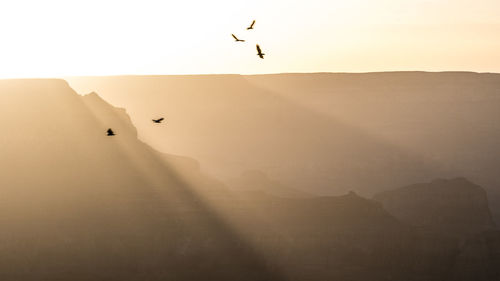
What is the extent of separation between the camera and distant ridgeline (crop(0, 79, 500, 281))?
20656 millimetres

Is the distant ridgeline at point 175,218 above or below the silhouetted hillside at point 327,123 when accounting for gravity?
below

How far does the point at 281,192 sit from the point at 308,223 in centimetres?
214

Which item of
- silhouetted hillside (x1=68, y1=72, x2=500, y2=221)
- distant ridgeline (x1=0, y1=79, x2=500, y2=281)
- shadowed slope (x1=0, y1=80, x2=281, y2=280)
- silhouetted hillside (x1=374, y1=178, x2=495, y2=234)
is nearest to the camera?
shadowed slope (x1=0, y1=80, x2=281, y2=280)

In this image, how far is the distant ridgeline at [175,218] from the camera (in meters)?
20.7

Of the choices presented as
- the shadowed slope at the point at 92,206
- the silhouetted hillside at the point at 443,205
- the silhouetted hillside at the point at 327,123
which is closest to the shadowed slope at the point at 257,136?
the silhouetted hillside at the point at 327,123

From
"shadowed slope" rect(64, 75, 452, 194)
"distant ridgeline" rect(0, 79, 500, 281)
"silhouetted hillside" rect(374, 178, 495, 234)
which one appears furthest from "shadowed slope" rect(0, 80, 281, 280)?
"silhouetted hillside" rect(374, 178, 495, 234)

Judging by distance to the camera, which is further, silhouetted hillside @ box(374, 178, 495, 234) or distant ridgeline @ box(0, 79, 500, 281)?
silhouetted hillside @ box(374, 178, 495, 234)

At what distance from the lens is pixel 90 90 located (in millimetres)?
25703

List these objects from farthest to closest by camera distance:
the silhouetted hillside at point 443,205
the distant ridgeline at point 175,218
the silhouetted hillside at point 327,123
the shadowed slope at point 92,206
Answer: the silhouetted hillside at point 327,123
the silhouetted hillside at point 443,205
the distant ridgeline at point 175,218
the shadowed slope at point 92,206

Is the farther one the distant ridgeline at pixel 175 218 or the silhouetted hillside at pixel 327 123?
the silhouetted hillside at pixel 327 123

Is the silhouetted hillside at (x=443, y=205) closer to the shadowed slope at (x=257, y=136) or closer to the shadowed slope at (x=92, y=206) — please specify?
the shadowed slope at (x=257, y=136)

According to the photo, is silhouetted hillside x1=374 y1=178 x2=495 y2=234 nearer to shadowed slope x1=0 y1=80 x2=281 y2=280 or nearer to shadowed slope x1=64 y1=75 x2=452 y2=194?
shadowed slope x1=64 y1=75 x2=452 y2=194

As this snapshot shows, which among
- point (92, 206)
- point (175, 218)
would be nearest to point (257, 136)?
point (175, 218)

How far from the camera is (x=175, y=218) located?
22234 millimetres
